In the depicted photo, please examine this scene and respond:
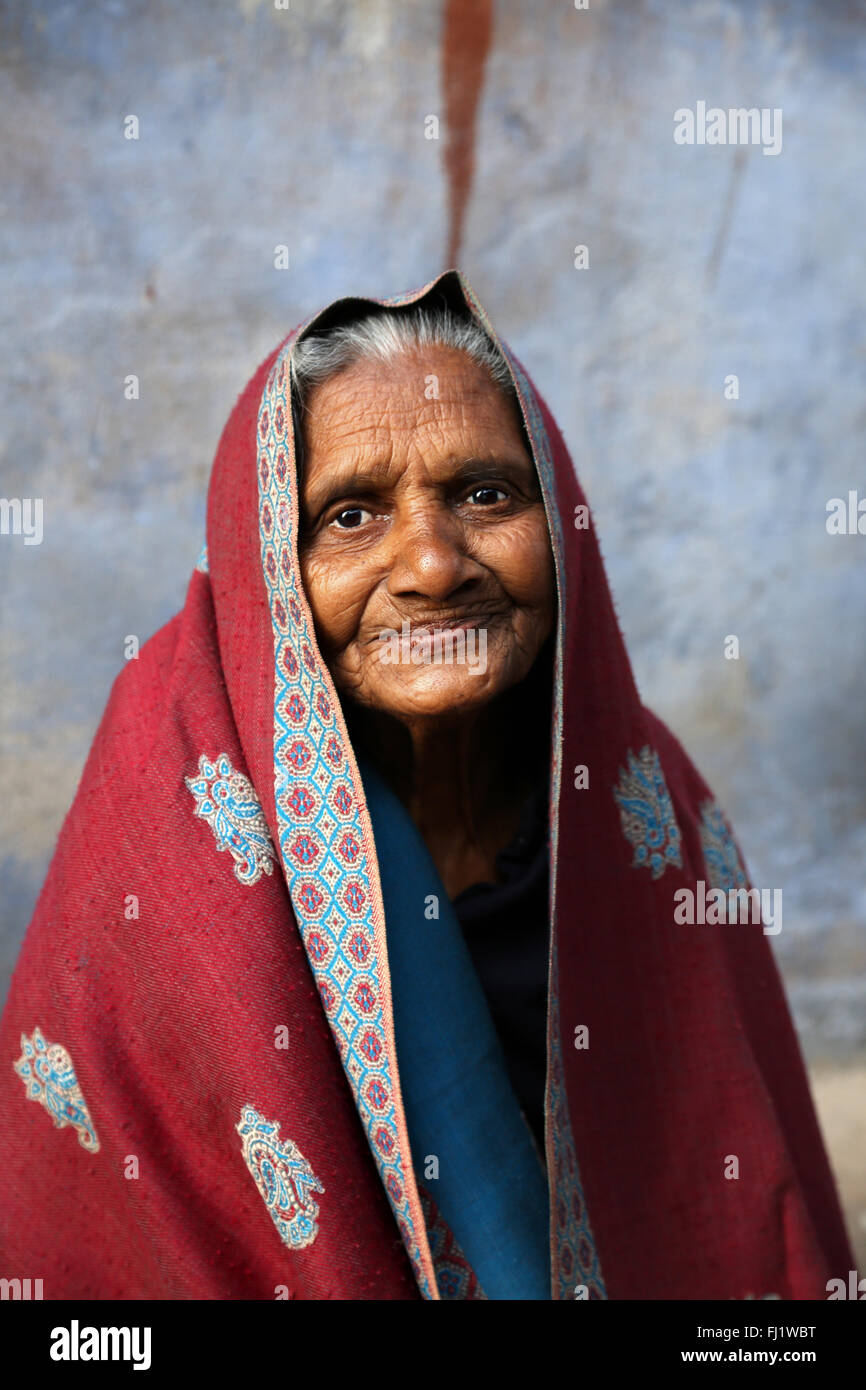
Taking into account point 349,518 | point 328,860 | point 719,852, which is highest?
point 349,518

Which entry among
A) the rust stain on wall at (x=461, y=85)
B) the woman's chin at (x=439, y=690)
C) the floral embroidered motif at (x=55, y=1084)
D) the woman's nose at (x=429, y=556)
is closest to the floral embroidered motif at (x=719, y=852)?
the woman's chin at (x=439, y=690)

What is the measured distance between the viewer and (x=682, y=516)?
385 centimetres

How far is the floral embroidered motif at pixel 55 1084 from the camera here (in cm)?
179

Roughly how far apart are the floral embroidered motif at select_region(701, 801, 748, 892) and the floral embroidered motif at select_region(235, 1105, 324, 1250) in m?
0.87

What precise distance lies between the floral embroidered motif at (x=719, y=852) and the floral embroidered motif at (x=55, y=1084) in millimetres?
1027

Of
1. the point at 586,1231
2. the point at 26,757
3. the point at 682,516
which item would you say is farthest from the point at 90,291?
the point at 586,1231

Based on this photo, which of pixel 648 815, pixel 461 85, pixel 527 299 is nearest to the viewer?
pixel 648 815

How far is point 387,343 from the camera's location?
1.85 metres

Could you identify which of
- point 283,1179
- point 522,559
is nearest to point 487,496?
point 522,559

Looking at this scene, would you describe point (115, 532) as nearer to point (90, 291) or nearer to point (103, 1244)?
point (90, 291)

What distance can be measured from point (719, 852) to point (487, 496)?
0.82m

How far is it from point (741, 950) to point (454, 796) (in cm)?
55

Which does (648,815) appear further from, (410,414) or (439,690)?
(410,414)

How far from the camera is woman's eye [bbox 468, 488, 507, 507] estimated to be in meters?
1.84
